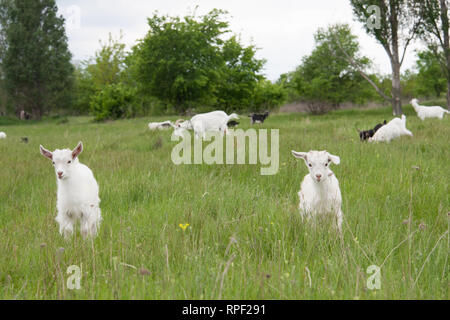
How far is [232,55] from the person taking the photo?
37156 mm

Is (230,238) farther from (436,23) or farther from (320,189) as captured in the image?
(436,23)

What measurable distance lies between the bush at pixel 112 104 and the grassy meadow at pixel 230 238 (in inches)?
1115

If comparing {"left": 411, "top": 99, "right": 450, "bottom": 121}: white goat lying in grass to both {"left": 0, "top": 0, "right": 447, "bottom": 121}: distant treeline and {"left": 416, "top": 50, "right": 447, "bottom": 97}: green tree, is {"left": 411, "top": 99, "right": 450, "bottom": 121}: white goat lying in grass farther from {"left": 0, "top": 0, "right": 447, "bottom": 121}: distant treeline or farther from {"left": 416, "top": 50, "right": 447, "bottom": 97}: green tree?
{"left": 416, "top": 50, "right": 447, "bottom": 97}: green tree

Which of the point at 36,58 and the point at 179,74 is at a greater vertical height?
the point at 36,58

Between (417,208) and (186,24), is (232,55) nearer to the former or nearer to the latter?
(186,24)

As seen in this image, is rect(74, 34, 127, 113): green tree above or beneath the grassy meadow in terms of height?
above

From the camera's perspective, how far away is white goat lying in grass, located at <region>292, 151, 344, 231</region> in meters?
3.46

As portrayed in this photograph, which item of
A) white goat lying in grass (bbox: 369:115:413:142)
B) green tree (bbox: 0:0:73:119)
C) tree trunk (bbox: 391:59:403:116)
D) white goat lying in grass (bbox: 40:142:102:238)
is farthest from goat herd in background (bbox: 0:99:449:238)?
green tree (bbox: 0:0:73:119)

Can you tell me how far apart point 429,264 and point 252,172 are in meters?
3.51

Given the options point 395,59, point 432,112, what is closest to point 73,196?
point 432,112

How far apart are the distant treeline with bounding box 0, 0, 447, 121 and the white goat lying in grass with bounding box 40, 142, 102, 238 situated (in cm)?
2443

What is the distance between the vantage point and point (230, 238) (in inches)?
75.2

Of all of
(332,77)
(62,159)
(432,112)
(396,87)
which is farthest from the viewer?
(332,77)

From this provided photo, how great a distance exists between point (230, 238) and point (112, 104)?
112 ft
